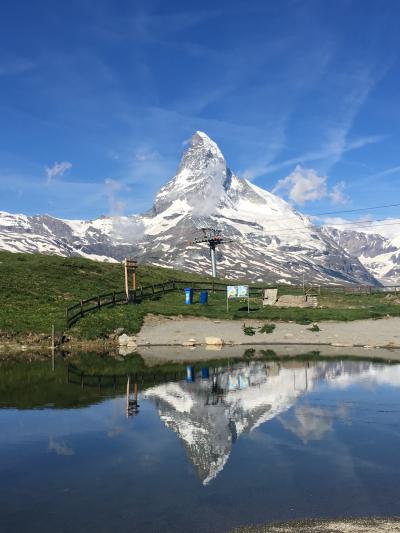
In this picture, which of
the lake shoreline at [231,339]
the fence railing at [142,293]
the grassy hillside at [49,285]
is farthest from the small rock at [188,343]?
the fence railing at [142,293]

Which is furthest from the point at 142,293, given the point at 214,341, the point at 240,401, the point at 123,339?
the point at 240,401

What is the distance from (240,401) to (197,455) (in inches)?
381

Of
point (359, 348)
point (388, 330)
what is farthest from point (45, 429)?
point (388, 330)

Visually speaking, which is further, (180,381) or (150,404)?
(180,381)

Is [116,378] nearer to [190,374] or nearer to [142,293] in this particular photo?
[190,374]

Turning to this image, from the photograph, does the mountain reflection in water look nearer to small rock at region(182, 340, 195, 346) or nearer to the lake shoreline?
the lake shoreline

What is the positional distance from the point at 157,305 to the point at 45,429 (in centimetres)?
4932

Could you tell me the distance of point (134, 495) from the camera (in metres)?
16.0

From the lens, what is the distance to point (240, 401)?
2938 cm

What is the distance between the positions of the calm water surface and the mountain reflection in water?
9 cm

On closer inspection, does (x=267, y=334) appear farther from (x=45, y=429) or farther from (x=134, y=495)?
(x=134, y=495)

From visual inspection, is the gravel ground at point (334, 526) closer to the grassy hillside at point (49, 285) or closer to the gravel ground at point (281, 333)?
the gravel ground at point (281, 333)

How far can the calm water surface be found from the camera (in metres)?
14.7

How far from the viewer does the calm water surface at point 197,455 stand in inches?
578
